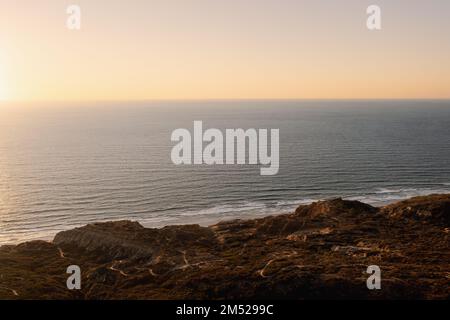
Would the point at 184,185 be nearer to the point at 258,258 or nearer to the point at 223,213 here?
the point at 223,213

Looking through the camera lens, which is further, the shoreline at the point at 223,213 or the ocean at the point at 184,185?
the ocean at the point at 184,185

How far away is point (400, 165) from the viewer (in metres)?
154

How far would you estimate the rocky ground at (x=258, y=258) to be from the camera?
171ft

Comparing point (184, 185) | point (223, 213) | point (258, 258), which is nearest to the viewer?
point (258, 258)

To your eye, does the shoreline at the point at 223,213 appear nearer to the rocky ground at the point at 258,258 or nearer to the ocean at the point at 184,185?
the ocean at the point at 184,185

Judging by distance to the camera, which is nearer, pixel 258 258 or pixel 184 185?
pixel 258 258

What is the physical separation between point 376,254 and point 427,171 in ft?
302

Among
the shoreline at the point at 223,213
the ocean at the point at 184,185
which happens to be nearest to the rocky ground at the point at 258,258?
the shoreline at the point at 223,213

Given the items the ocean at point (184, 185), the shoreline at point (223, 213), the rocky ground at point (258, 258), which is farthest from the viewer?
the ocean at point (184, 185)

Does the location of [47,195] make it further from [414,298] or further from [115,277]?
[414,298]

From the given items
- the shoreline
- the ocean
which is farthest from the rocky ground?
the ocean

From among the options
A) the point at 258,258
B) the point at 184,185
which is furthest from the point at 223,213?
the point at 258,258

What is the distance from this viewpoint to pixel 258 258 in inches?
2537
